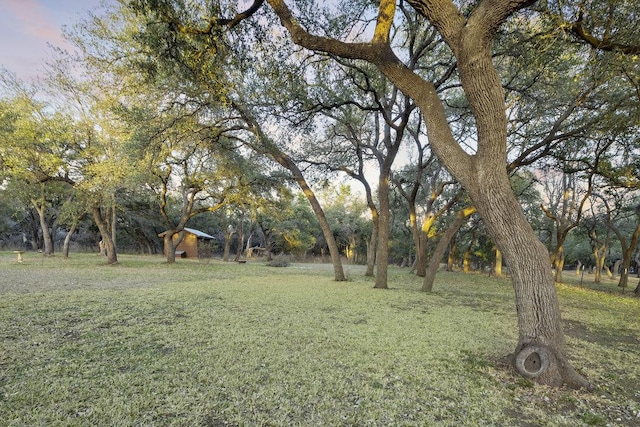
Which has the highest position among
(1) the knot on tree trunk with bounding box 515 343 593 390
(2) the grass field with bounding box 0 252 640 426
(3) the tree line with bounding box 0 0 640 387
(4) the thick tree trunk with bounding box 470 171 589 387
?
(3) the tree line with bounding box 0 0 640 387

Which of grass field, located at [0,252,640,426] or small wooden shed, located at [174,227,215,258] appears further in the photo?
small wooden shed, located at [174,227,215,258]

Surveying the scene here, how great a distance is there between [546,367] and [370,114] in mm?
9899

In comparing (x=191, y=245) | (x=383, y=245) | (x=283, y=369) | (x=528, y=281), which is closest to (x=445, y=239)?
(x=383, y=245)

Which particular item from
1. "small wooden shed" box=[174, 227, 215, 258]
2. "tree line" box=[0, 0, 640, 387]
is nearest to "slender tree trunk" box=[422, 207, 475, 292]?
"tree line" box=[0, 0, 640, 387]

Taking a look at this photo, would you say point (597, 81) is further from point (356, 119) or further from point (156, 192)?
point (156, 192)

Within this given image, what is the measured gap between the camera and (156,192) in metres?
14.8

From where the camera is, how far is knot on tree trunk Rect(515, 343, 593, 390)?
7.99ft

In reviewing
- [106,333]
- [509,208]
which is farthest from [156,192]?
[509,208]

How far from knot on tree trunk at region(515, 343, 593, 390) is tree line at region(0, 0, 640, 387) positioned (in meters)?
0.01

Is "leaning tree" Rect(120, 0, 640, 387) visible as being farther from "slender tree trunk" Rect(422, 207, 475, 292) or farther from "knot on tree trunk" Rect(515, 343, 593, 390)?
"slender tree trunk" Rect(422, 207, 475, 292)

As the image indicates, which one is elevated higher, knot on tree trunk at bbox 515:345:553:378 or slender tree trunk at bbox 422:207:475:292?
slender tree trunk at bbox 422:207:475:292

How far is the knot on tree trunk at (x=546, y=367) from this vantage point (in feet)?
7.99

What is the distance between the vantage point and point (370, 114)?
36.7 feet

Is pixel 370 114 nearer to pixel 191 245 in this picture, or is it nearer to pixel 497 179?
pixel 497 179
